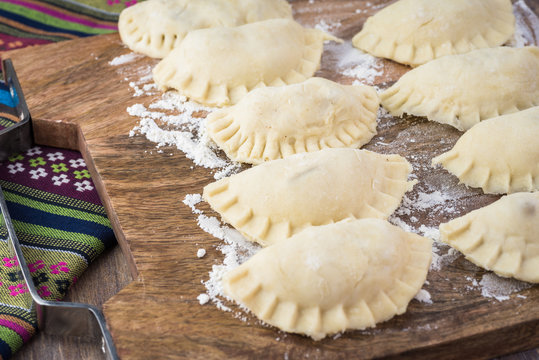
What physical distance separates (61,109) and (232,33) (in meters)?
0.80

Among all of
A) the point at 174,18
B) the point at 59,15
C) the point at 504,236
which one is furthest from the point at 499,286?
the point at 59,15

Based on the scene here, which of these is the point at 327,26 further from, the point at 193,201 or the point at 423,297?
the point at 423,297

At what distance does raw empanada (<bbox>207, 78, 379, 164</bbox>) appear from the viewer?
7.84 feet

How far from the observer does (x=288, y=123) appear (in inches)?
94.1

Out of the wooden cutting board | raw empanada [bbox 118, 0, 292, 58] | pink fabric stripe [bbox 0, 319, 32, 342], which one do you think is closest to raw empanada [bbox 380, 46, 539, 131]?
the wooden cutting board

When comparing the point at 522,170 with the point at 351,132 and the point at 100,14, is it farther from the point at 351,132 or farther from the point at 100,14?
the point at 100,14

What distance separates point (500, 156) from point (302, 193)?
735mm

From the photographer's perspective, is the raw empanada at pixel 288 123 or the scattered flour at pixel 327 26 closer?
the raw empanada at pixel 288 123

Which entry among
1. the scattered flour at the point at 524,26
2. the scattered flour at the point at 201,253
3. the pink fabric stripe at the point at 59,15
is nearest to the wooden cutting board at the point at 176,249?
the scattered flour at the point at 201,253

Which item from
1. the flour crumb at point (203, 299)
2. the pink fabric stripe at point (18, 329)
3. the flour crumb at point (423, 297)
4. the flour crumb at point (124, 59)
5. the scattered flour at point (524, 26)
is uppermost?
the flour crumb at point (124, 59)

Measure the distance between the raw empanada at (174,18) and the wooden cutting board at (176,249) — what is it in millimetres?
87

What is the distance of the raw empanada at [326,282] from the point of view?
5.77 ft

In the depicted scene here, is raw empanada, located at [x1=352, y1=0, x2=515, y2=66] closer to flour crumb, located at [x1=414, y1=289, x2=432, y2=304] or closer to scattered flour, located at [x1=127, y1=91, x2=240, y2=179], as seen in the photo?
scattered flour, located at [x1=127, y1=91, x2=240, y2=179]

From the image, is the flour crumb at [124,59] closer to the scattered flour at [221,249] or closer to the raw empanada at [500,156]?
the scattered flour at [221,249]
